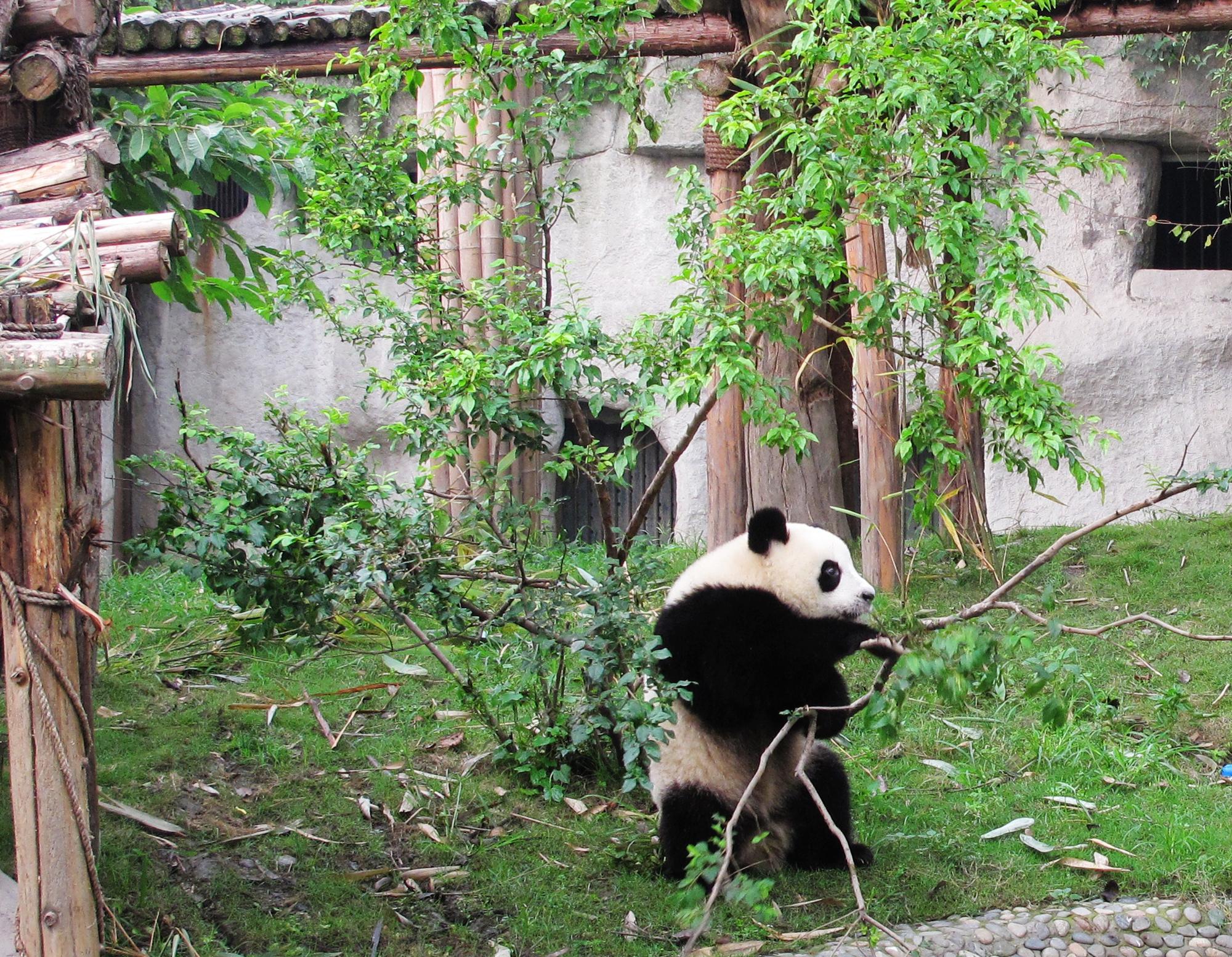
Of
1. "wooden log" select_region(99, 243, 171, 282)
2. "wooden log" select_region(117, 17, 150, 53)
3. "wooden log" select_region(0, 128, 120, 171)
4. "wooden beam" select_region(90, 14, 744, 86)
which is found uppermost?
"wooden log" select_region(117, 17, 150, 53)

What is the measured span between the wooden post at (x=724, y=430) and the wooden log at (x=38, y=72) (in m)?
2.97

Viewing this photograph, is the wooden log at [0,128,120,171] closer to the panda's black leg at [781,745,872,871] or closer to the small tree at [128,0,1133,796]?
the small tree at [128,0,1133,796]

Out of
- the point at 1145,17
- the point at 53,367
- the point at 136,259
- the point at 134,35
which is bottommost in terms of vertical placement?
the point at 53,367

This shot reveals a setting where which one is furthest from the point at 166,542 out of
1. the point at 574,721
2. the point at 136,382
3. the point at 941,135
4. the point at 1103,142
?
the point at 1103,142

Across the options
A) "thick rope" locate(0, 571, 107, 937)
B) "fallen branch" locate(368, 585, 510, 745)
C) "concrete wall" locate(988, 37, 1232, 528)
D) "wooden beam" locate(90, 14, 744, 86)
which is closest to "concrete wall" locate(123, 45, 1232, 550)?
"concrete wall" locate(988, 37, 1232, 528)

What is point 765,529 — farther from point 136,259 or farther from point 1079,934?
point 136,259

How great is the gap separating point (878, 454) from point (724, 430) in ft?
2.55

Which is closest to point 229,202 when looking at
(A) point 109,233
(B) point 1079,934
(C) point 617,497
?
(C) point 617,497

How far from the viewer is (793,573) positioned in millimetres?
3912

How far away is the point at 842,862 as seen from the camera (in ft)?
13.1

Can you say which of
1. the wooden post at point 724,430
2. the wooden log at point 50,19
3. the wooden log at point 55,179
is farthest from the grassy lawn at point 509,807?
the wooden log at point 50,19

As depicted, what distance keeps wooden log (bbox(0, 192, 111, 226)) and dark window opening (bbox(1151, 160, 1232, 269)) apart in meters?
8.03

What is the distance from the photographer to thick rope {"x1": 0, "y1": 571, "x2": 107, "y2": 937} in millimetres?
2750

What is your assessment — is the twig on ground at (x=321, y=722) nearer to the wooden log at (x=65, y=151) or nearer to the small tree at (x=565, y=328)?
the small tree at (x=565, y=328)
